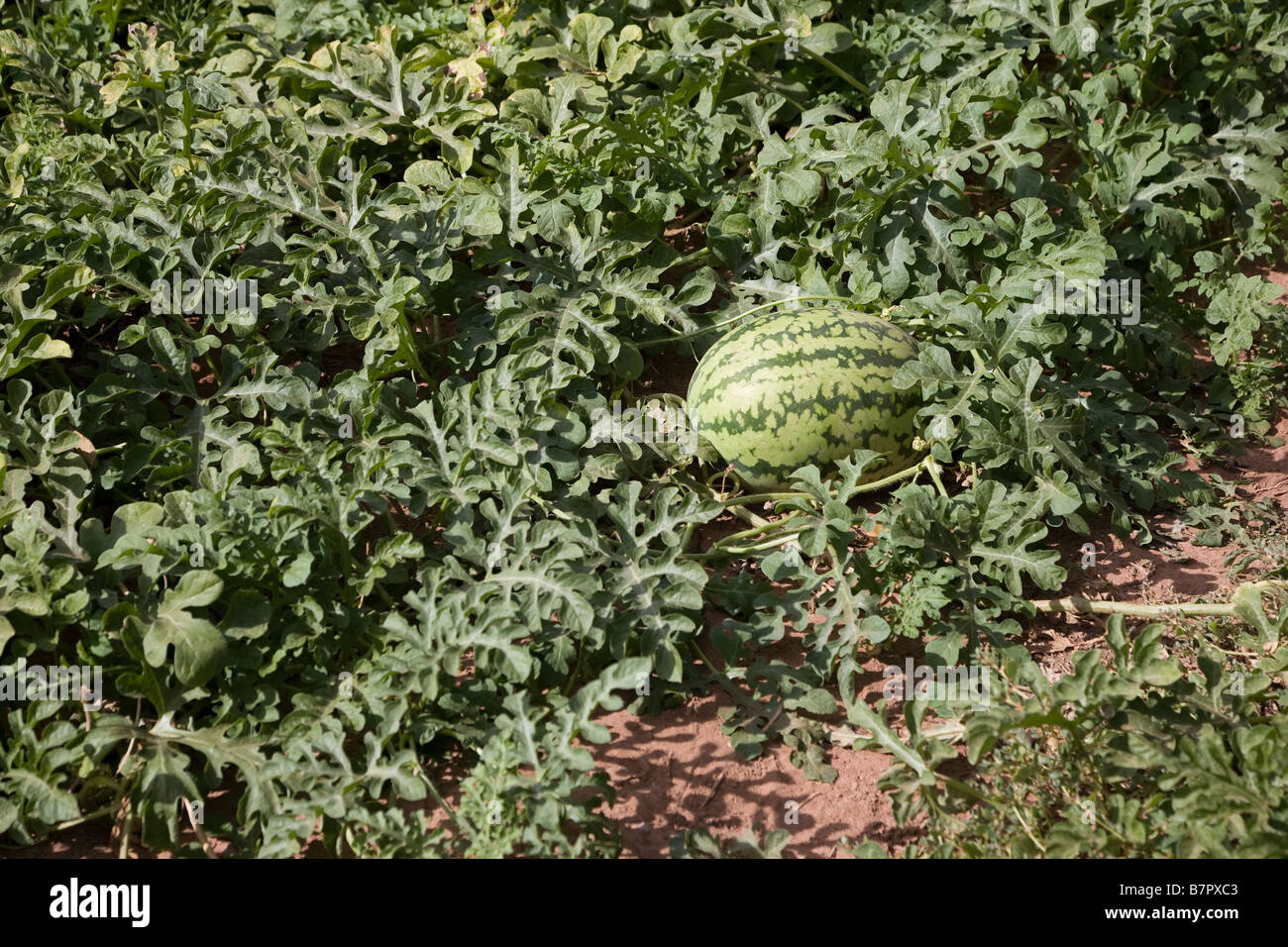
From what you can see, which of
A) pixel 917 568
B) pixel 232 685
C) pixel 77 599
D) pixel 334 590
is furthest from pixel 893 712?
pixel 77 599

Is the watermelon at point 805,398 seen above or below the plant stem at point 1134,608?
above

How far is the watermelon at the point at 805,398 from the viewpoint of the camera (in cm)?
386

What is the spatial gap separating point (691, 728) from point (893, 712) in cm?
60

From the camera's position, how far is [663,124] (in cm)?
464

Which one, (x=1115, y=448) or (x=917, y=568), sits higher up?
(x=1115, y=448)

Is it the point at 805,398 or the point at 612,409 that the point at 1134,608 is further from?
the point at 612,409

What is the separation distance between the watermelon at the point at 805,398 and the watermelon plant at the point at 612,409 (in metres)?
0.02

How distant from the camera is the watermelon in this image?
12.7 ft

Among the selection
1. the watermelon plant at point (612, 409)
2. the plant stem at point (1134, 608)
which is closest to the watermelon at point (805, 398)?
the watermelon plant at point (612, 409)

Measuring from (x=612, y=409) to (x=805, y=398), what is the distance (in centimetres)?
70

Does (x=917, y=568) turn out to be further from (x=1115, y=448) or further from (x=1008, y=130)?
(x=1008, y=130)

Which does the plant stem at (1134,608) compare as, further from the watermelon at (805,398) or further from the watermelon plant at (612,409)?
the watermelon at (805,398)

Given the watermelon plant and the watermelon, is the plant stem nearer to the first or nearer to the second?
the watermelon plant

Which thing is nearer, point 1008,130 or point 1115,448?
point 1115,448
